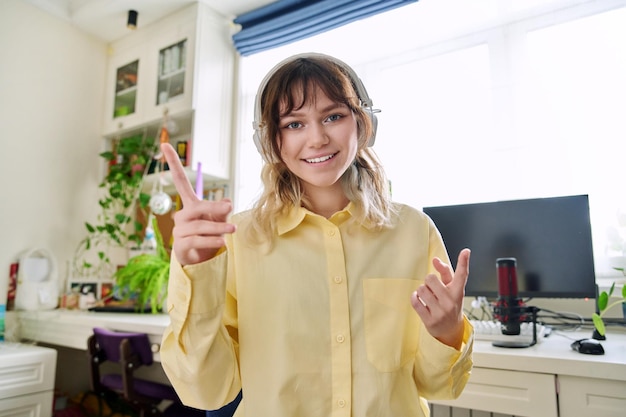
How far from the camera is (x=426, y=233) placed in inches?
34.0

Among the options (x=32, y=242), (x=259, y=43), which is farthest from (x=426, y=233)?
(x=32, y=242)

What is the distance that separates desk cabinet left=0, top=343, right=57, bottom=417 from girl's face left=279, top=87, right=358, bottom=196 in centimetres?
176

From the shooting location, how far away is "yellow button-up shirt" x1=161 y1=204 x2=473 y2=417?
2.33ft

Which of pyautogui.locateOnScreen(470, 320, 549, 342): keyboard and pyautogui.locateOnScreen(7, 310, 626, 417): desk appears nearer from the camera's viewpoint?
pyautogui.locateOnScreen(7, 310, 626, 417): desk

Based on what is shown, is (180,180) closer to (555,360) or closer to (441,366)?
(441,366)

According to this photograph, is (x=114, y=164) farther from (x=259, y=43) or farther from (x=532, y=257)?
(x=532, y=257)

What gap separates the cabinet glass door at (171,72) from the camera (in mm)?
2695

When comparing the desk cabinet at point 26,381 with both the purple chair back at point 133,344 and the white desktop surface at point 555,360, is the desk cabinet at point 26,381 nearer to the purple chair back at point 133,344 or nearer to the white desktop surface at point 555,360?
the purple chair back at point 133,344

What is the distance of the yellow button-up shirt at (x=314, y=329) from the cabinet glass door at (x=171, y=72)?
6.94 ft

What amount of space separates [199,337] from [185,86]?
2229 mm

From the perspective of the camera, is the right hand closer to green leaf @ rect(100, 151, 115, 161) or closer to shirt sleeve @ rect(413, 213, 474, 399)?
shirt sleeve @ rect(413, 213, 474, 399)

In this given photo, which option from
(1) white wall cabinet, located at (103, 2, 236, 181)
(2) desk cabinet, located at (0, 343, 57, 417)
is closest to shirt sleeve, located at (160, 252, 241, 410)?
(2) desk cabinet, located at (0, 343, 57, 417)

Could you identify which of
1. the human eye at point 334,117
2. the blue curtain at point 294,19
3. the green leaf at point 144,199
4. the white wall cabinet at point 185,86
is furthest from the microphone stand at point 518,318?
the green leaf at point 144,199

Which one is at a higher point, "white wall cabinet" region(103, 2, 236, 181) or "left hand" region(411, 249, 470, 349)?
"white wall cabinet" region(103, 2, 236, 181)
